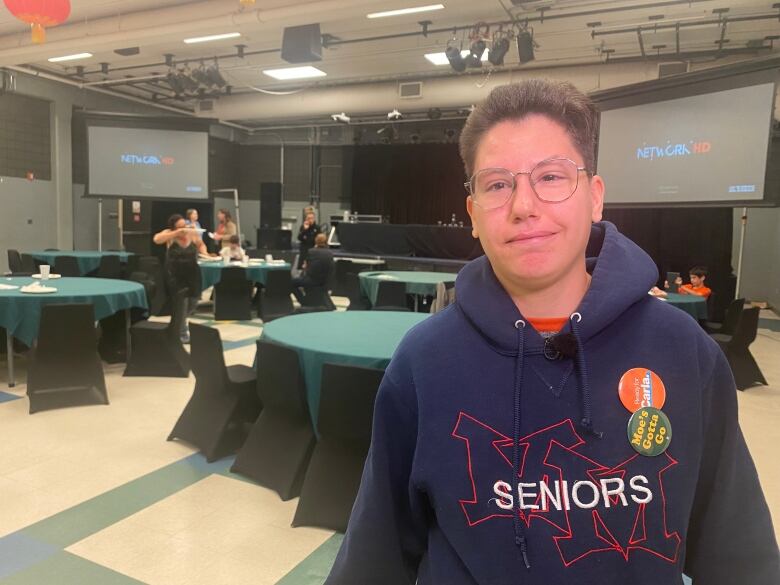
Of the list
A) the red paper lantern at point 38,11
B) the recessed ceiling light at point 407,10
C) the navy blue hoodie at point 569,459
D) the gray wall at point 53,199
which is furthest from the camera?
the gray wall at point 53,199

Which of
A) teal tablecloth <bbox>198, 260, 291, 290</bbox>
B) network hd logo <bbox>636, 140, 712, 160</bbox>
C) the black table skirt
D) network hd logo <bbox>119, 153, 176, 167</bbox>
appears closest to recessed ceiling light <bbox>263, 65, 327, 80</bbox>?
network hd logo <bbox>119, 153, 176, 167</bbox>

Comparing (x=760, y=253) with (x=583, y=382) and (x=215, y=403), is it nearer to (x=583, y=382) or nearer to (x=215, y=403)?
(x=215, y=403)

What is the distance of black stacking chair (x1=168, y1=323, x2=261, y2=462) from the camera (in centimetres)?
336

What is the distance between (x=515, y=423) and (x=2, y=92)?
13118 millimetres

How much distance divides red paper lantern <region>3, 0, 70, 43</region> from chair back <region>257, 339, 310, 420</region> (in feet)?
9.78

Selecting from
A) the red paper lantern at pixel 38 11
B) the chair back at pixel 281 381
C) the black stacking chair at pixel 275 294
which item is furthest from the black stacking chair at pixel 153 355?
the black stacking chair at pixel 275 294

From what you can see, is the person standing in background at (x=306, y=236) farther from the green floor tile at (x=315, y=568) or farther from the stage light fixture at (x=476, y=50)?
the green floor tile at (x=315, y=568)

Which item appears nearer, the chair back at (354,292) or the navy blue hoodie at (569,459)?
the navy blue hoodie at (569,459)

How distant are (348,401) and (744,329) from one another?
4496 millimetres

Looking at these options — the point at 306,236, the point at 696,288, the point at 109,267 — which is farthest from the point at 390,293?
the point at 306,236

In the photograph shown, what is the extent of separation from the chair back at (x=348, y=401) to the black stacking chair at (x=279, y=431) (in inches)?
12.3

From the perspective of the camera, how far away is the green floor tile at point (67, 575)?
7.00 feet

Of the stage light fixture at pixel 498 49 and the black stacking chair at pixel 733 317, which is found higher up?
the stage light fixture at pixel 498 49

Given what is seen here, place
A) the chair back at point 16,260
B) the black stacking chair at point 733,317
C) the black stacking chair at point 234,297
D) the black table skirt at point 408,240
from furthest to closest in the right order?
the black table skirt at point 408,240 → the chair back at point 16,260 → the black stacking chair at point 234,297 → the black stacking chair at point 733,317
